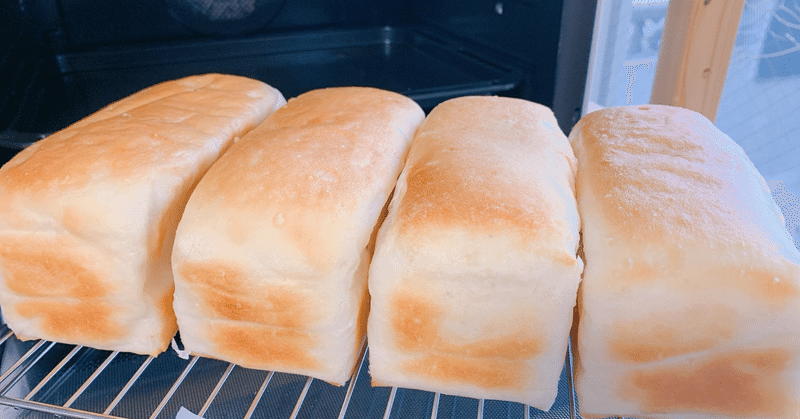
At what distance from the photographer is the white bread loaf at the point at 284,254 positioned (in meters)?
0.71

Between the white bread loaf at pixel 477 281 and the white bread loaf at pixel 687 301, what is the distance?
0.15 ft

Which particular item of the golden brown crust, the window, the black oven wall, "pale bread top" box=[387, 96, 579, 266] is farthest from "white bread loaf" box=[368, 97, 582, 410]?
the window

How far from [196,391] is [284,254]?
0.98 ft

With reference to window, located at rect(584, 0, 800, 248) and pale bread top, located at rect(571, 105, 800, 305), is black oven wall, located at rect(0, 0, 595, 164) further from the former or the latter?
pale bread top, located at rect(571, 105, 800, 305)

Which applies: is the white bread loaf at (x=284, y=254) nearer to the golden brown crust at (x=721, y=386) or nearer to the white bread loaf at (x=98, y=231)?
the white bread loaf at (x=98, y=231)

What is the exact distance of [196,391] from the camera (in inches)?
32.0

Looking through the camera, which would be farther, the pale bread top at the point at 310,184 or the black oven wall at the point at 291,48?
the black oven wall at the point at 291,48

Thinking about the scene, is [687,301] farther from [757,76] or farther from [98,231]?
[757,76]

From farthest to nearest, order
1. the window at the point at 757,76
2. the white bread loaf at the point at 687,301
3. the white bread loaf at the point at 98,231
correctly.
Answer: the window at the point at 757,76
the white bread loaf at the point at 98,231
the white bread loaf at the point at 687,301

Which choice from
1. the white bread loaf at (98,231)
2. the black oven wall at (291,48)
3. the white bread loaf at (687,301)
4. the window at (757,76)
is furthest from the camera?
the window at (757,76)

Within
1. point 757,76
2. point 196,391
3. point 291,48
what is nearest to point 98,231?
point 196,391

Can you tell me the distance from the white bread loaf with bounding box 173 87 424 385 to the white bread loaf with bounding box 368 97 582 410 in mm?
50

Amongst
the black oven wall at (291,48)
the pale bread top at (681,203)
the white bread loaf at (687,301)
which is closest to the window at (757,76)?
the black oven wall at (291,48)

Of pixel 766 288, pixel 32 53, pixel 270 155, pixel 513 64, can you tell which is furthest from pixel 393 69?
pixel 766 288
